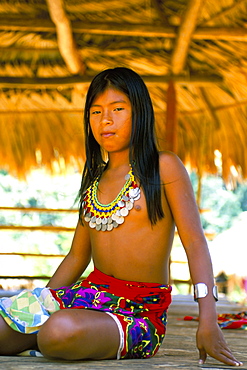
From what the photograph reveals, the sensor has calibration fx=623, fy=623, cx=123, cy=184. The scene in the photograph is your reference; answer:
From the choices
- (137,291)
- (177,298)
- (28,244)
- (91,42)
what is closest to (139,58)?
(91,42)

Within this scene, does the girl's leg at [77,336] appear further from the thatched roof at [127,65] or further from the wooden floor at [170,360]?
the thatched roof at [127,65]

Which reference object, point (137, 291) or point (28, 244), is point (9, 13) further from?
point (28, 244)

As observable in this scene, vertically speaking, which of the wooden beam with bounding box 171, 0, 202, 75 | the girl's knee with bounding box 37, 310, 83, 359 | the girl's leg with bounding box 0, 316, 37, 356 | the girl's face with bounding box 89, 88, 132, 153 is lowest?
the girl's leg with bounding box 0, 316, 37, 356

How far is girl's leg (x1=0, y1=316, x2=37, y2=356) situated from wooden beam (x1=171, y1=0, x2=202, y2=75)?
2284 mm

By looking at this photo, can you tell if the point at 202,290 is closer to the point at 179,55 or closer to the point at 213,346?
the point at 213,346

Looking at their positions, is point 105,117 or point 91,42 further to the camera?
point 91,42

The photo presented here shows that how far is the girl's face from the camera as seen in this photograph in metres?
1.83

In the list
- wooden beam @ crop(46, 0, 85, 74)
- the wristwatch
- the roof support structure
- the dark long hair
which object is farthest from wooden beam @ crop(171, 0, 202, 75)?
the wristwatch

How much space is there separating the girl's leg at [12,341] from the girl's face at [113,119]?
60 cm

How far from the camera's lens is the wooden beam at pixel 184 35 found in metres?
3.54

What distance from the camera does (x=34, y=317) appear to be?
172cm

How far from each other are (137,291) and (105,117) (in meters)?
0.51

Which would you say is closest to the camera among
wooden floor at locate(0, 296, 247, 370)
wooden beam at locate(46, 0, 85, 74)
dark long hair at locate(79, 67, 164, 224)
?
wooden floor at locate(0, 296, 247, 370)

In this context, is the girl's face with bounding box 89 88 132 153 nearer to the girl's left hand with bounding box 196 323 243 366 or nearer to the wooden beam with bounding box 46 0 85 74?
the girl's left hand with bounding box 196 323 243 366
